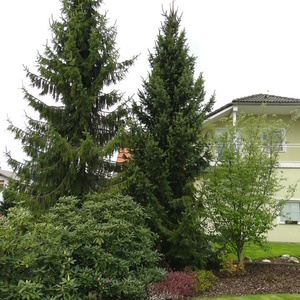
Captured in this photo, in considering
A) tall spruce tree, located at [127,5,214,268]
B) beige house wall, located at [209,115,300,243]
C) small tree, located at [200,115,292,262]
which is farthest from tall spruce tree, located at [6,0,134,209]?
beige house wall, located at [209,115,300,243]

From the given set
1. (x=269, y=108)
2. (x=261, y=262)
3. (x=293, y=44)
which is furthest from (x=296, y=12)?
(x=261, y=262)

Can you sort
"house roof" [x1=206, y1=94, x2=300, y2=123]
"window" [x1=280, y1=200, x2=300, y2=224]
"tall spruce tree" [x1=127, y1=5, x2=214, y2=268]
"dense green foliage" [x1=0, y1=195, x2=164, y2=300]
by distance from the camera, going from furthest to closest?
"house roof" [x1=206, y1=94, x2=300, y2=123]
"window" [x1=280, y1=200, x2=300, y2=224]
"tall spruce tree" [x1=127, y1=5, x2=214, y2=268]
"dense green foliage" [x1=0, y1=195, x2=164, y2=300]

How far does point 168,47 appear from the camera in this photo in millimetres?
9172

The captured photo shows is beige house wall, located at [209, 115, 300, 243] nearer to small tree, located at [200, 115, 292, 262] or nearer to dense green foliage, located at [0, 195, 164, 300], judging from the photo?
small tree, located at [200, 115, 292, 262]

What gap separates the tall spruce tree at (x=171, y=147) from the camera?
7.68 m

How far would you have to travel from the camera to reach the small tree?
8383 millimetres

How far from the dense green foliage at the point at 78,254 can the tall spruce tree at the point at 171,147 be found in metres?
1.19

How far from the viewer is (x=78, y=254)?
18.3 ft

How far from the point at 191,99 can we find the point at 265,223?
4.39 metres

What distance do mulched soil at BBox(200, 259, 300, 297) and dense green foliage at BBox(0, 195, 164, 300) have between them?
185cm

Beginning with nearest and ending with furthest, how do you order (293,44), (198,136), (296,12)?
(198,136), (296,12), (293,44)

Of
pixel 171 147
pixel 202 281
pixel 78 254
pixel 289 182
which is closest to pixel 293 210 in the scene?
pixel 289 182

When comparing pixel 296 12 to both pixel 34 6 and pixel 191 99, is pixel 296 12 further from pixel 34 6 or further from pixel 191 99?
pixel 34 6

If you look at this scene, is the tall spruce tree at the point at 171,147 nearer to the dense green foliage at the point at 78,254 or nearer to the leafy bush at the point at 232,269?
the leafy bush at the point at 232,269
